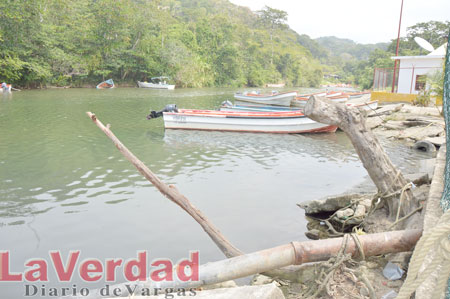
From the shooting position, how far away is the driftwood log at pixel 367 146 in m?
4.03

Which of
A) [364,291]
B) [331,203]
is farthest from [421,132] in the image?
[364,291]

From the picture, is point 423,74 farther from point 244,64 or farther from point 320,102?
point 244,64

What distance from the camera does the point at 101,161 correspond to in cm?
912

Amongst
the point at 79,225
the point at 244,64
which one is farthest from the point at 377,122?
the point at 244,64

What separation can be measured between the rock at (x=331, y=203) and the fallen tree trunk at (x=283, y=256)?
9.05 ft

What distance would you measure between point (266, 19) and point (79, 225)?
100708 millimetres

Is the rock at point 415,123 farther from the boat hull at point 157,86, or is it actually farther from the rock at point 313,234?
the boat hull at point 157,86

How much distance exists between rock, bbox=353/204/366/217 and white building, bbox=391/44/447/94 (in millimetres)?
17438

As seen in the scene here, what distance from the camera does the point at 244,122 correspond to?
1400 cm

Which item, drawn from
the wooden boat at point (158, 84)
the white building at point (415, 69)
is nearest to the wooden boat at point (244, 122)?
the white building at point (415, 69)

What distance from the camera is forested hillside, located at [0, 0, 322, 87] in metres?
32.0

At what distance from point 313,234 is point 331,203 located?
2.41 ft

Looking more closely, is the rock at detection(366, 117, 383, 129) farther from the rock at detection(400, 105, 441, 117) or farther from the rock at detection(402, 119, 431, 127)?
the rock at detection(400, 105, 441, 117)

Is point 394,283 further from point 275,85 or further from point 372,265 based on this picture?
point 275,85
